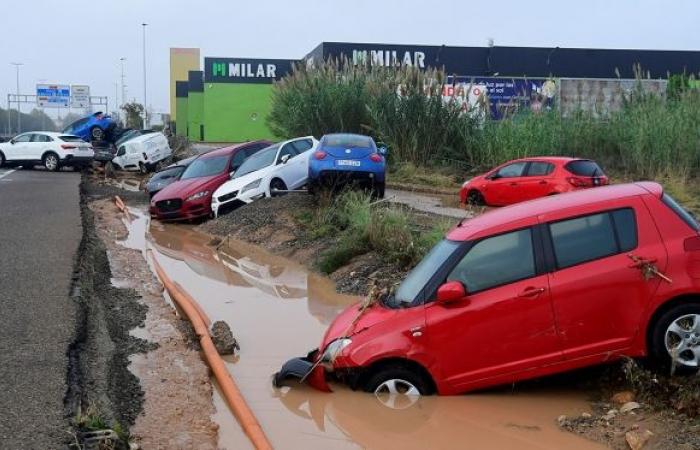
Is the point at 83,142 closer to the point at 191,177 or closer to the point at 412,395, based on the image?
the point at 191,177

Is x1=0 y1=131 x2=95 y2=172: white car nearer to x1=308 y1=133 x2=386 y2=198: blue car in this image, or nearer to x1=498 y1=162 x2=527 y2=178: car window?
x1=308 y1=133 x2=386 y2=198: blue car

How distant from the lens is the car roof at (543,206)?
21.4 ft

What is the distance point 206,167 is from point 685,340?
16.2 m

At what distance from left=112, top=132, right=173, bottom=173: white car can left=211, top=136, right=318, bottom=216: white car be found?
15.3 meters

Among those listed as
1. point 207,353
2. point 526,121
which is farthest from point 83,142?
point 207,353

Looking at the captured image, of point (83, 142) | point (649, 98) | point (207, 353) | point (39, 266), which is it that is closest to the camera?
point (207, 353)

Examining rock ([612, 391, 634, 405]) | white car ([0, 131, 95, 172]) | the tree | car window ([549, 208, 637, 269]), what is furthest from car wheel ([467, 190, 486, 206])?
the tree

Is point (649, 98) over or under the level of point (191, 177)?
over

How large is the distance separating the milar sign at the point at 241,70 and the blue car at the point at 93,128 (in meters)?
Answer: 13.6

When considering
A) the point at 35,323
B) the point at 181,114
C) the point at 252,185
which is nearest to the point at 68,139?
the point at 252,185

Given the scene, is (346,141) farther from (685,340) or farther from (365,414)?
(685,340)

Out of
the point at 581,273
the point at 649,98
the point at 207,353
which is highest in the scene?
the point at 649,98

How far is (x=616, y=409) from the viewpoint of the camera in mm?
6066

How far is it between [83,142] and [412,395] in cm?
3102
